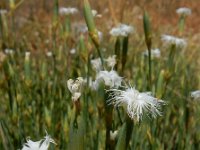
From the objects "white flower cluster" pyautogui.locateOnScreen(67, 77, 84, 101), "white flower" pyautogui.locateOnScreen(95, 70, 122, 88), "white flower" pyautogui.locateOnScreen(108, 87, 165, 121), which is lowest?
"white flower" pyautogui.locateOnScreen(108, 87, 165, 121)

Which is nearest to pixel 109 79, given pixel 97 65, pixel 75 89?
pixel 75 89

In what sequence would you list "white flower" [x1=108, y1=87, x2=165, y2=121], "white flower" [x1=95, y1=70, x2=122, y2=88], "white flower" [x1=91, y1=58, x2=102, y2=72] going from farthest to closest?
"white flower" [x1=91, y1=58, x2=102, y2=72] < "white flower" [x1=95, y1=70, x2=122, y2=88] < "white flower" [x1=108, y1=87, x2=165, y2=121]

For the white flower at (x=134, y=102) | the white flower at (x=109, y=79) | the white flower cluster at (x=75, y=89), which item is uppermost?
the white flower at (x=109, y=79)

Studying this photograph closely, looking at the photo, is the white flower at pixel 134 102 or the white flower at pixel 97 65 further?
the white flower at pixel 97 65

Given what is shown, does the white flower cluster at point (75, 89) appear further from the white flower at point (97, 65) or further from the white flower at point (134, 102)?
the white flower at point (97, 65)

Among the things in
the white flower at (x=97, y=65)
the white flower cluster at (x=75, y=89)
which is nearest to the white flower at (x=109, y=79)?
the white flower cluster at (x=75, y=89)

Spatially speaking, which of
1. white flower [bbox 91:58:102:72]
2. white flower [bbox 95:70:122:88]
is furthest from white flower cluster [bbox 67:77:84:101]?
white flower [bbox 91:58:102:72]

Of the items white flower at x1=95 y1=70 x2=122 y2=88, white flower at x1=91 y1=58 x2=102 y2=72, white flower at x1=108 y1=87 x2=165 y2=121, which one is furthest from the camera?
white flower at x1=91 y1=58 x2=102 y2=72

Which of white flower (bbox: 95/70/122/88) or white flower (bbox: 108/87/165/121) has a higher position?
white flower (bbox: 95/70/122/88)

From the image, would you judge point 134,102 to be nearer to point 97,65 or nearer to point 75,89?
point 75,89

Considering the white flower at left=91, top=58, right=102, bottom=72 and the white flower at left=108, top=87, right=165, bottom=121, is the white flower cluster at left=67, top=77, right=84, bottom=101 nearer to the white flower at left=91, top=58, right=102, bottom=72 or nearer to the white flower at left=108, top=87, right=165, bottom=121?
the white flower at left=108, top=87, right=165, bottom=121

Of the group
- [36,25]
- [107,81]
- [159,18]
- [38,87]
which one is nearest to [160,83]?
[107,81]

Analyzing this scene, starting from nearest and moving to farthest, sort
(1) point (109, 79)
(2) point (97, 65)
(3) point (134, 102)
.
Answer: (3) point (134, 102) → (1) point (109, 79) → (2) point (97, 65)
